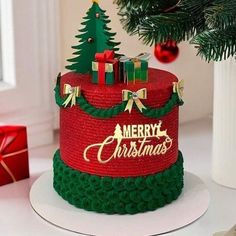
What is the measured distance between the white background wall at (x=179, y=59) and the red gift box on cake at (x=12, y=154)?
0.23 meters

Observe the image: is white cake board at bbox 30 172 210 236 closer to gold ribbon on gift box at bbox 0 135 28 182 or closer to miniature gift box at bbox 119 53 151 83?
gold ribbon on gift box at bbox 0 135 28 182

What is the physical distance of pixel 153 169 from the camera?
0.86 metres

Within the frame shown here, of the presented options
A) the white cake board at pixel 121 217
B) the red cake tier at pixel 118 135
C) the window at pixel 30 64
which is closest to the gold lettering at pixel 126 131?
the red cake tier at pixel 118 135

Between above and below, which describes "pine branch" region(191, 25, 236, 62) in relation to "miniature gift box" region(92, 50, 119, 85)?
above

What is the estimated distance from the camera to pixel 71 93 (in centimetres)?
84

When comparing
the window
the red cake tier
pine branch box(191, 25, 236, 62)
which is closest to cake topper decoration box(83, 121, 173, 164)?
the red cake tier

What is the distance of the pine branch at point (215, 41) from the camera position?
0.83 meters

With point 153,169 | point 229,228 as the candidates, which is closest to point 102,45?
point 153,169

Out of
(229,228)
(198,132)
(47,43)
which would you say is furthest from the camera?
(198,132)

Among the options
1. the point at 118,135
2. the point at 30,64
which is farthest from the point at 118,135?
the point at 30,64

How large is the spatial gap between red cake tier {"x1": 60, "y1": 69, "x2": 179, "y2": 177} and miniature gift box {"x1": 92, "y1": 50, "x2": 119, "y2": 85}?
0.4 inches

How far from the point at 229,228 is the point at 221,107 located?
0.63 feet

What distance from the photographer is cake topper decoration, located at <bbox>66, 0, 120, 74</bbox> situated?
89 centimetres

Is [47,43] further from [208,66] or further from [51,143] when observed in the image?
[208,66]
